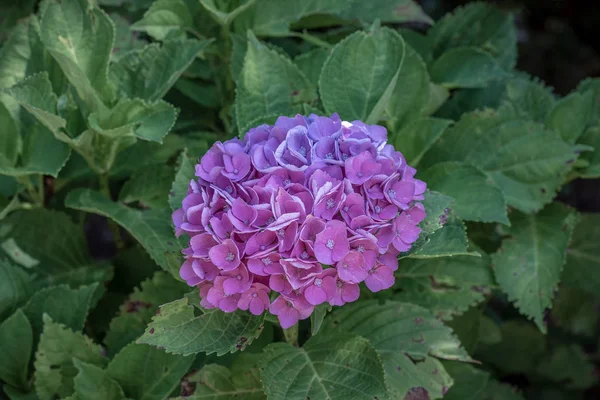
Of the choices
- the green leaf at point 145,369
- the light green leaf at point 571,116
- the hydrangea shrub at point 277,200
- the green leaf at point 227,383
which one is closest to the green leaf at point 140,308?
the hydrangea shrub at point 277,200

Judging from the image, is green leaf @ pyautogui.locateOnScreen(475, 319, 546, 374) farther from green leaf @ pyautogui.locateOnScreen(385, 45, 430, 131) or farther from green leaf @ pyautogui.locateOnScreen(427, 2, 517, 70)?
green leaf @ pyautogui.locateOnScreen(385, 45, 430, 131)

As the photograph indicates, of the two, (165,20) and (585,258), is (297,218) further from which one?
(585,258)

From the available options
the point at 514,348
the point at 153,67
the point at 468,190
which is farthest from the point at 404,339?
the point at 514,348

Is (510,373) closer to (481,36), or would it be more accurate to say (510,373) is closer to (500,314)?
(500,314)

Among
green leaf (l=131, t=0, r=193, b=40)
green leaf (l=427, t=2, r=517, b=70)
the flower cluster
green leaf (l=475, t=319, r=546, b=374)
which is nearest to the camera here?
the flower cluster

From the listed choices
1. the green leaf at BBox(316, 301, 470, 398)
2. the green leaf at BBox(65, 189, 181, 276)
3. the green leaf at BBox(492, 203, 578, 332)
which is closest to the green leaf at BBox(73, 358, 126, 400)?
the green leaf at BBox(65, 189, 181, 276)

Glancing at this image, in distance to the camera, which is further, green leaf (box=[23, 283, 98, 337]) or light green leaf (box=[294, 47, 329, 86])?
light green leaf (box=[294, 47, 329, 86])

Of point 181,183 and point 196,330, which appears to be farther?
point 181,183
